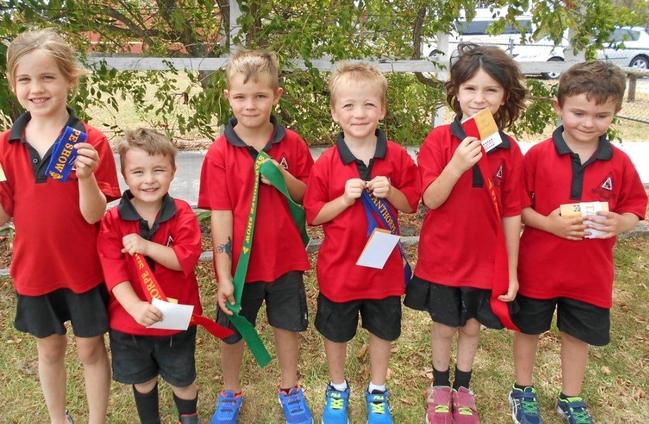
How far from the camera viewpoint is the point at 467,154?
213 cm

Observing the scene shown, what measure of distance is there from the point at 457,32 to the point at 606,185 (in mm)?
2983

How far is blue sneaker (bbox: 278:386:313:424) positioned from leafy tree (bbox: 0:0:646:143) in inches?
74.2

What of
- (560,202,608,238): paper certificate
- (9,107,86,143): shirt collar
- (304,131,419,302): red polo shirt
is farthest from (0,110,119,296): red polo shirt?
(560,202,608,238): paper certificate

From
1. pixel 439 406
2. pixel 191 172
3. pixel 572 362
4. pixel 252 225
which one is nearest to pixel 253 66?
pixel 252 225

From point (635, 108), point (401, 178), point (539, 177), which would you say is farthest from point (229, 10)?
point (635, 108)

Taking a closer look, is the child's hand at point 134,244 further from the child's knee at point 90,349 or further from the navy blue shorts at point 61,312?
the child's knee at point 90,349

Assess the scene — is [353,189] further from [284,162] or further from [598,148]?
[598,148]

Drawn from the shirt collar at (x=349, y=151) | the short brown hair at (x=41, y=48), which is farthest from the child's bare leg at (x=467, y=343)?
the short brown hair at (x=41, y=48)

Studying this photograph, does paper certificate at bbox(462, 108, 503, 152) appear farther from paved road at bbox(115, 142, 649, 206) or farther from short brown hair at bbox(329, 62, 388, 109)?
paved road at bbox(115, 142, 649, 206)

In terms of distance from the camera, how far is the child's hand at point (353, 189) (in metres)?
2.18

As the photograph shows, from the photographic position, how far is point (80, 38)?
3.97 m

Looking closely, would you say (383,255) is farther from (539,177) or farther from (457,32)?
(457,32)

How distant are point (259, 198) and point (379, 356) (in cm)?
95

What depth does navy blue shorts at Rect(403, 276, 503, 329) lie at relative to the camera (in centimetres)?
243
